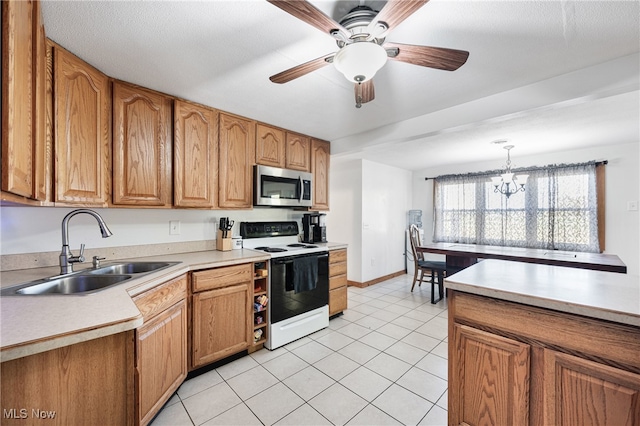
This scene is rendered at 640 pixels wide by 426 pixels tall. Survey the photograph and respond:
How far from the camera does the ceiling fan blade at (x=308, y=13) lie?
937 millimetres

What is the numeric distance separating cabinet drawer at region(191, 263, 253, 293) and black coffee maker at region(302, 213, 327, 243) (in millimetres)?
1207

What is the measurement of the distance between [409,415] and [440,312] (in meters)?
1.98

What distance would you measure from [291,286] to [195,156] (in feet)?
4.74

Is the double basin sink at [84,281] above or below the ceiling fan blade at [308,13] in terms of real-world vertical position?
below

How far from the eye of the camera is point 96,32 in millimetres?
1403

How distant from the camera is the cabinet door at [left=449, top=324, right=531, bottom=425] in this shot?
1178 millimetres

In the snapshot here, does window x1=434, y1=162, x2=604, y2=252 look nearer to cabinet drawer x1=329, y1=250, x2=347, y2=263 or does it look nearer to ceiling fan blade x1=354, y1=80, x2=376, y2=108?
cabinet drawer x1=329, y1=250, x2=347, y2=263

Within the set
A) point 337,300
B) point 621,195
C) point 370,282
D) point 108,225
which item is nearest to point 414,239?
point 370,282

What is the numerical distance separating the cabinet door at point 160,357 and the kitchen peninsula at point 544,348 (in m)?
1.59

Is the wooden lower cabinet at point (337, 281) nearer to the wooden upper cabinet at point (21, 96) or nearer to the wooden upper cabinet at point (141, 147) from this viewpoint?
the wooden upper cabinet at point (141, 147)

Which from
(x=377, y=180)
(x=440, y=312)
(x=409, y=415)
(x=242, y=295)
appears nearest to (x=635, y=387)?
(x=409, y=415)

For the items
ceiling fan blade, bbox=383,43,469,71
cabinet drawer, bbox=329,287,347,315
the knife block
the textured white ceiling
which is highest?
the textured white ceiling

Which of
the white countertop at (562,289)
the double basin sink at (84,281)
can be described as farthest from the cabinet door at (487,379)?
the double basin sink at (84,281)

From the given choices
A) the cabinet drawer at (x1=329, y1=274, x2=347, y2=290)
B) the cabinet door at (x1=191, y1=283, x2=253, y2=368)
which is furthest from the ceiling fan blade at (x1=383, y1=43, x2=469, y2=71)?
the cabinet drawer at (x1=329, y1=274, x2=347, y2=290)
